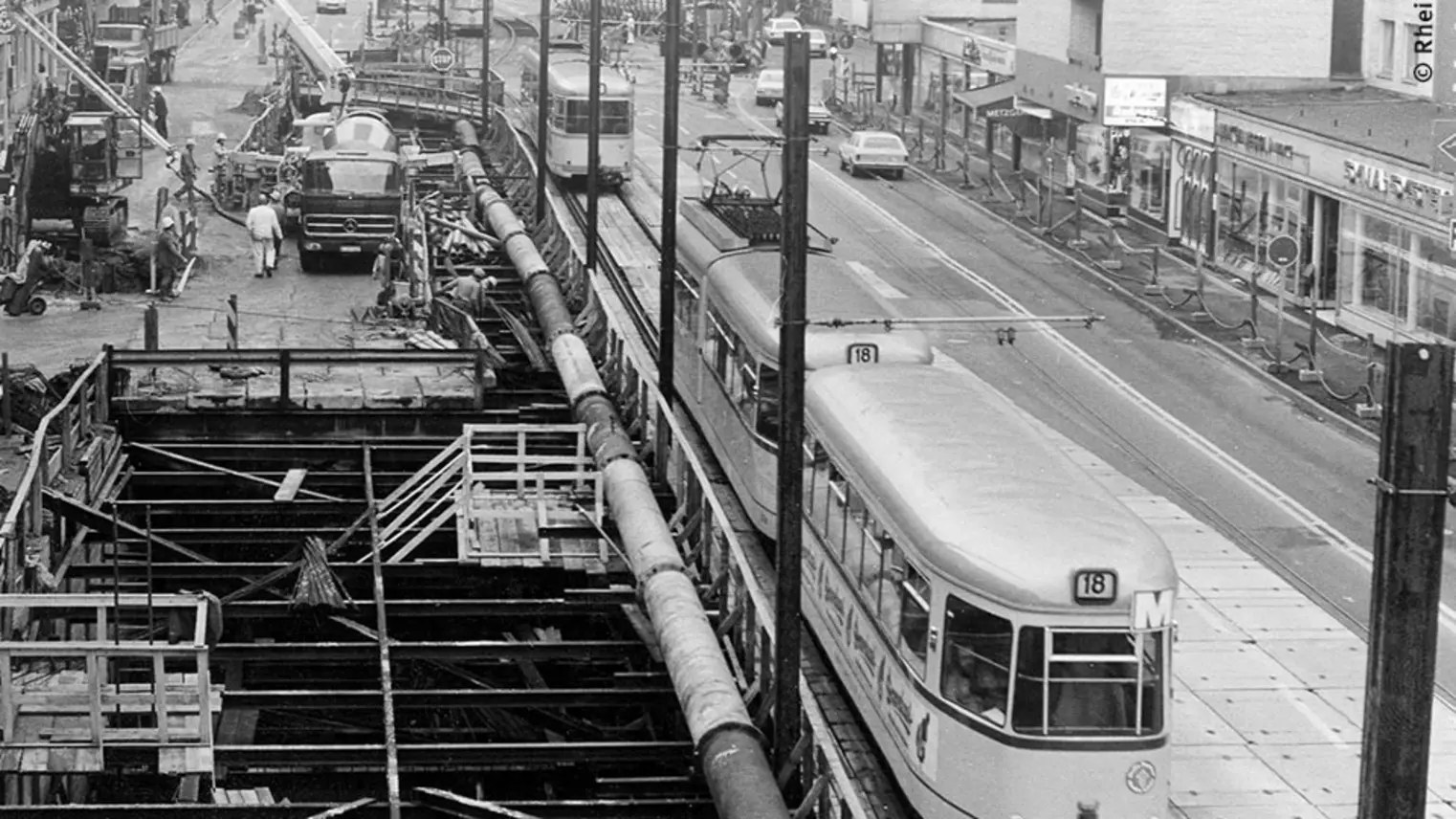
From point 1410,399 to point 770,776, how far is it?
25.3 feet

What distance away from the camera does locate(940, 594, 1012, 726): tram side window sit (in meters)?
18.4

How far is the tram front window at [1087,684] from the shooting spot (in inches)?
717

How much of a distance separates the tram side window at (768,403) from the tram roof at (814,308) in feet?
0.87

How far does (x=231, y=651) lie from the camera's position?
21844 mm

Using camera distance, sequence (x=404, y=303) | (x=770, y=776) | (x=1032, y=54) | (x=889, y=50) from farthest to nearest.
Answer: (x=889, y=50) → (x=1032, y=54) → (x=404, y=303) → (x=770, y=776)

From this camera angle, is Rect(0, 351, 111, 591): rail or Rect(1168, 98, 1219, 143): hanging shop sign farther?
Rect(1168, 98, 1219, 143): hanging shop sign

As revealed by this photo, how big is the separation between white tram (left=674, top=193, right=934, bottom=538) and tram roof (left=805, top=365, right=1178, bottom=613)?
1526mm

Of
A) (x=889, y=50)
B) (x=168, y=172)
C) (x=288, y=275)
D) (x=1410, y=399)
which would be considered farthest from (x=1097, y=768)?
(x=889, y=50)

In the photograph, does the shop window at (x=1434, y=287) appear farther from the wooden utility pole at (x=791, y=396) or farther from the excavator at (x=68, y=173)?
the wooden utility pole at (x=791, y=396)

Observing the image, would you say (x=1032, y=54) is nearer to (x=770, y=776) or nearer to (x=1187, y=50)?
(x=1187, y=50)

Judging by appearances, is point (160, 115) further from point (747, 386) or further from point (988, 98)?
point (747, 386)

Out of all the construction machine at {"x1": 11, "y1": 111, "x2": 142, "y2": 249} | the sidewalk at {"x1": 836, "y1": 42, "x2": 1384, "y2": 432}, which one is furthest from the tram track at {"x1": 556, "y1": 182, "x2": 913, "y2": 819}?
the construction machine at {"x1": 11, "y1": 111, "x2": 142, "y2": 249}

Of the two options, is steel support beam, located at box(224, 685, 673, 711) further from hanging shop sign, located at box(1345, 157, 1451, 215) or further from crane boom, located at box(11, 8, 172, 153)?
crane boom, located at box(11, 8, 172, 153)

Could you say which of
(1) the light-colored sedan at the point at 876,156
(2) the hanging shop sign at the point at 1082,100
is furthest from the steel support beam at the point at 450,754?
(1) the light-colored sedan at the point at 876,156
